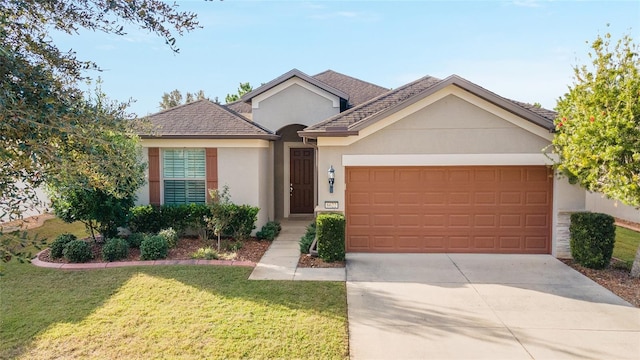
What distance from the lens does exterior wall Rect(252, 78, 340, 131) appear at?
14.6 m

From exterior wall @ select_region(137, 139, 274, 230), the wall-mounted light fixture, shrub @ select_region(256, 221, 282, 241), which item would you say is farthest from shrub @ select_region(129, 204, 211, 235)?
the wall-mounted light fixture

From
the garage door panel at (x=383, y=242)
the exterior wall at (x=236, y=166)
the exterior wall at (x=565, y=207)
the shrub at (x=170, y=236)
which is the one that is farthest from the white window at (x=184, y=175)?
the exterior wall at (x=565, y=207)

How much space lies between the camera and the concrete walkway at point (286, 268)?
8359mm

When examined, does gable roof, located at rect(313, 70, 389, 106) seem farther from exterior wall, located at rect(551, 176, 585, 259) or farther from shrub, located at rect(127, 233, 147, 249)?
shrub, located at rect(127, 233, 147, 249)

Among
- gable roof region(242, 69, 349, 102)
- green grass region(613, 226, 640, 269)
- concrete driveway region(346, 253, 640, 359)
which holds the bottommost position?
concrete driveway region(346, 253, 640, 359)

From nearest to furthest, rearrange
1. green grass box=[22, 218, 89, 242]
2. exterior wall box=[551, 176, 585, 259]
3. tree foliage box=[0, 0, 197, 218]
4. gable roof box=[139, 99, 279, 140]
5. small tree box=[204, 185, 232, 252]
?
tree foliage box=[0, 0, 197, 218] → exterior wall box=[551, 176, 585, 259] → small tree box=[204, 185, 232, 252] → gable roof box=[139, 99, 279, 140] → green grass box=[22, 218, 89, 242]

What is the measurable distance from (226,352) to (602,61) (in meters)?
9.13

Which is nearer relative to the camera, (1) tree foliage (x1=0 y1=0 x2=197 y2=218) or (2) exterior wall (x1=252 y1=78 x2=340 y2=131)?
(1) tree foliage (x1=0 y1=0 x2=197 y2=218)

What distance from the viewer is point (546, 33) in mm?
10539

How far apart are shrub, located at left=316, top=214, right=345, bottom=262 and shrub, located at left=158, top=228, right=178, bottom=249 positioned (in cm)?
425

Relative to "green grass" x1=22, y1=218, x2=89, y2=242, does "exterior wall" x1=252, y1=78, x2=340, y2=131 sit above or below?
above

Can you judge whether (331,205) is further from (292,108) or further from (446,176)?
(292,108)

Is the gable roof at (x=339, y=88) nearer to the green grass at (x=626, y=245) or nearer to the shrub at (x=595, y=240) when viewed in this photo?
the shrub at (x=595, y=240)

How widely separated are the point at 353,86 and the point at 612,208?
1332cm
